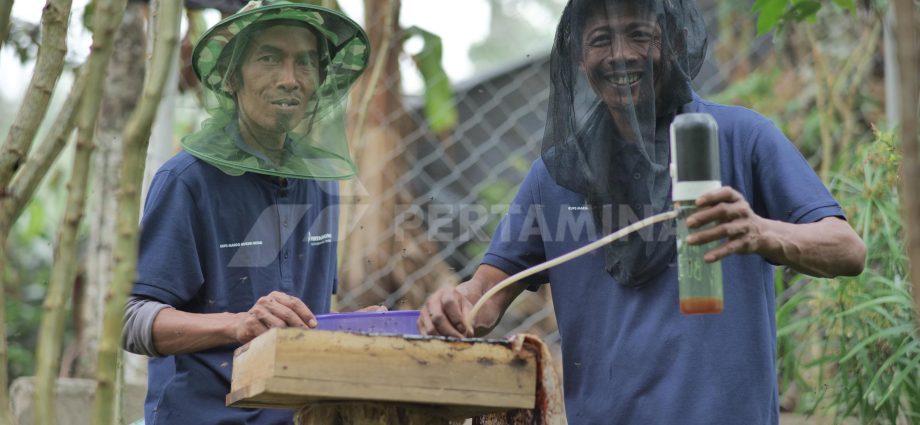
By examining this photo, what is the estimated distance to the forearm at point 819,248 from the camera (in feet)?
8.11

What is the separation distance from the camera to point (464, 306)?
2.79m

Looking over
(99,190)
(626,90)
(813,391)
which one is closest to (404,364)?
(626,90)

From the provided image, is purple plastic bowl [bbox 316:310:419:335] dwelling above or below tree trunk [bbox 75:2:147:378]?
below

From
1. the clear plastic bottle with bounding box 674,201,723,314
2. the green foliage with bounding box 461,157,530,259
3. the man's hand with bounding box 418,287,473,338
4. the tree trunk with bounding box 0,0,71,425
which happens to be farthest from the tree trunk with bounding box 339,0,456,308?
the tree trunk with bounding box 0,0,71,425

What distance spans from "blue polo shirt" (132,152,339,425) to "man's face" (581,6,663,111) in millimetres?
1046

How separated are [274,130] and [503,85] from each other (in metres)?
3.61

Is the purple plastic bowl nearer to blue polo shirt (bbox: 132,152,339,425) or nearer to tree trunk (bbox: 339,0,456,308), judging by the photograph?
blue polo shirt (bbox: 132,152,339,425)

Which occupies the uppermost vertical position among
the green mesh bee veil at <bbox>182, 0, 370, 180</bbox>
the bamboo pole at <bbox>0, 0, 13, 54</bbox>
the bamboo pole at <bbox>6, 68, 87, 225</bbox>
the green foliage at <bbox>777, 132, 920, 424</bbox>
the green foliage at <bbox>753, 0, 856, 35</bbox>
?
the green foliage at <bbox>753, 0, 856, 35</bbox>

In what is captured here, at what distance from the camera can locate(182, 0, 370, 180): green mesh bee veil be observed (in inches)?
128

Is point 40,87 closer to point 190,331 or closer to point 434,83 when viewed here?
point 190,331

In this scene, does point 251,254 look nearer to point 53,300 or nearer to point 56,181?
point 53,300

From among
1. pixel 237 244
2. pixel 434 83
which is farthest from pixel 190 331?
pixel 434 83

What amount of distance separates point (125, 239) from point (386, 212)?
4.54 metres

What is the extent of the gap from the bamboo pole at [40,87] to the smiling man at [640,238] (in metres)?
1.18
